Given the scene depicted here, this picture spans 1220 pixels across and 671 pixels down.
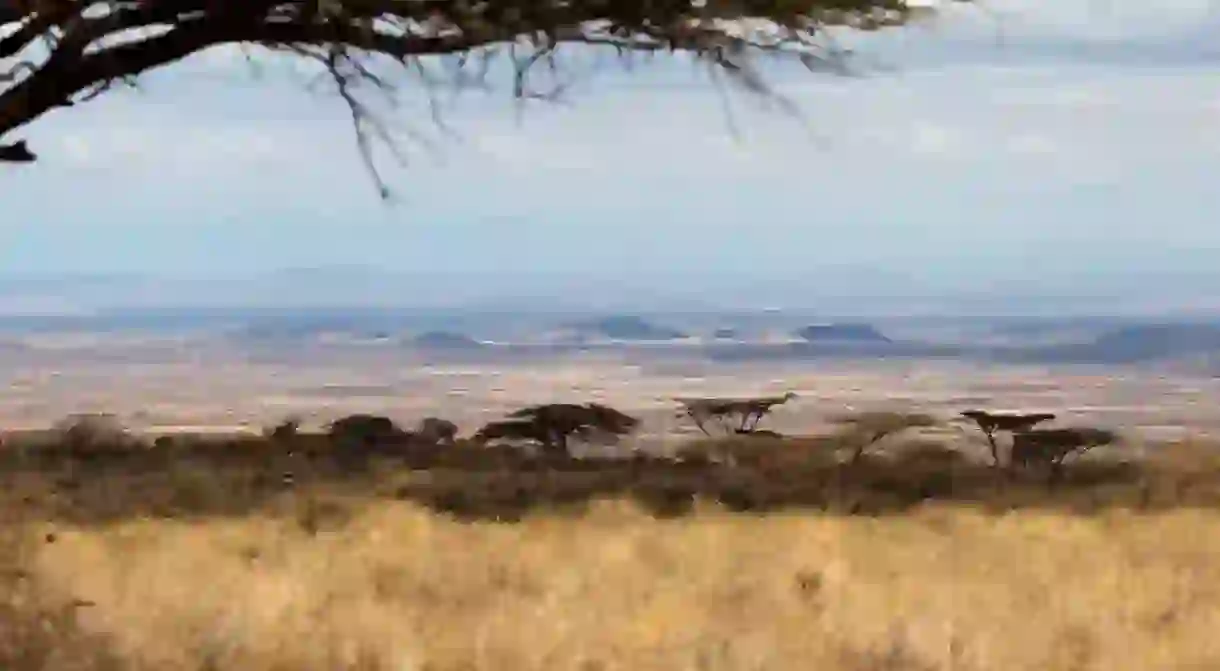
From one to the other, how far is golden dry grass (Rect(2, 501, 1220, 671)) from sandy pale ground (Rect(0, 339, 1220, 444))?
11329 millimetres

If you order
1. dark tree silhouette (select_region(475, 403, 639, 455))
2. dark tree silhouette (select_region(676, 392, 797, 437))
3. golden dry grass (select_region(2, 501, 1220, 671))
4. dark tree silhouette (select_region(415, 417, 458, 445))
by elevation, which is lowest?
golden dry grass (select_region(2, 501, 1220, 671))

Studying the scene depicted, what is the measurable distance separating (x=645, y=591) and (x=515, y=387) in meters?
30.5

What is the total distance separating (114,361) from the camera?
52.9 meters

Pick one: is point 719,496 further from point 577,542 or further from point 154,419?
point 154,419

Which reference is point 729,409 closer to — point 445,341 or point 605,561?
point 605,561

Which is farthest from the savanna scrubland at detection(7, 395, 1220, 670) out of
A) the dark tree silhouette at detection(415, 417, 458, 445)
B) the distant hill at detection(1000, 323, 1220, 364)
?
the distant hill at detection(1000, 323, 1220, 364)

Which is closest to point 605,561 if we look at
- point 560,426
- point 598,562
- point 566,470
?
point 598,562

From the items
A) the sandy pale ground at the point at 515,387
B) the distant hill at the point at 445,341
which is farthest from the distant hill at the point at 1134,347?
the distant hill at the point at 445,341

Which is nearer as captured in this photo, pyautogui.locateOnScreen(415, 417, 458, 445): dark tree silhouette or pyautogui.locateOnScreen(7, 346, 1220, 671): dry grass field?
pyautogui.locateOnScreen(7, 346, 1220, 671): dry grass field

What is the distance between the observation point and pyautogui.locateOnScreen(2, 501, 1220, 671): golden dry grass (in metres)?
6.61

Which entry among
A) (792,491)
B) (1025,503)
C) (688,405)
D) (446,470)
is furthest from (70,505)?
(688,405)

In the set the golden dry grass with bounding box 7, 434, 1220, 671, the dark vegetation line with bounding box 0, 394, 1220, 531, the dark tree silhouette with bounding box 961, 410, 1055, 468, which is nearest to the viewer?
the golden dry grass with bounding box 7, 434, 1220, 671

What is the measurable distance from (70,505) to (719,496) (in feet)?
13.6

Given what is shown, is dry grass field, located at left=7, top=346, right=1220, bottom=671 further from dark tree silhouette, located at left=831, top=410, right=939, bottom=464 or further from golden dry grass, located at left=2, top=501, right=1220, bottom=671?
dark tree silhouette, located at left=831, top=410, right=939, bottom=464
